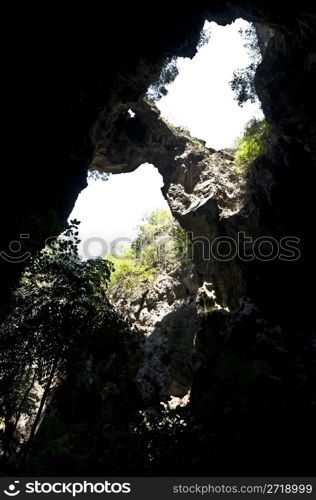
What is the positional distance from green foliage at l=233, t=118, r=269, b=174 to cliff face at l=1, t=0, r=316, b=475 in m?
1.72

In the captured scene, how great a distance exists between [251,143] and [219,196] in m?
3.79

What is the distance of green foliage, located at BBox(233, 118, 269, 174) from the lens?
18.6 metres

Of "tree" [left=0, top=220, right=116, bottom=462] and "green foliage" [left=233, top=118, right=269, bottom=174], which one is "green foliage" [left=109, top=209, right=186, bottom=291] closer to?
"green foliage" [left=233, top=118, right=269, bottom=174]

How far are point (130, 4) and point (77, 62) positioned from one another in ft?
9.84

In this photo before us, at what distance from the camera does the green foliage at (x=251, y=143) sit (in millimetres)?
18594

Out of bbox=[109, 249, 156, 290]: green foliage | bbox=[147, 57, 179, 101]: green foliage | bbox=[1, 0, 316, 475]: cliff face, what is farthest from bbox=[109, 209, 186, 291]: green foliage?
bbox=[147, 57, 179, 101]: green foliage

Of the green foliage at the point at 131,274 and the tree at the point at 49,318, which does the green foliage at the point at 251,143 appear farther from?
the tree at the point at 49,318

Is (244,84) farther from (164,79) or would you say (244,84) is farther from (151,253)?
(151,253)

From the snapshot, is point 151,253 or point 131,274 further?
point 151,253

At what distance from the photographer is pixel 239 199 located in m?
18.2

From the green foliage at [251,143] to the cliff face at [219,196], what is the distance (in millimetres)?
1720

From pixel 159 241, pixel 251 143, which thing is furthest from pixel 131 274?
pixel 251 143

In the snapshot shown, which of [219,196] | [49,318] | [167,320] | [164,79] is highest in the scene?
[164,79]

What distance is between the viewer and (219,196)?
18328 millimetres
